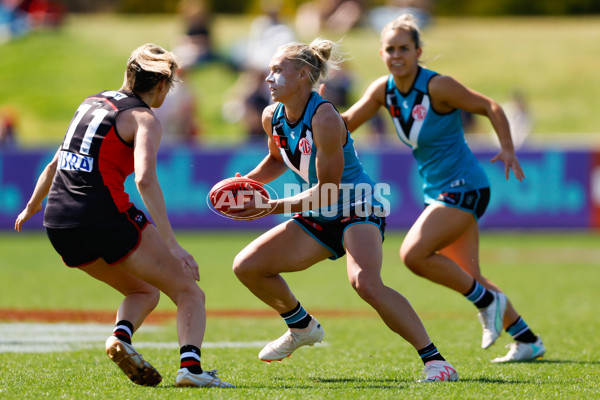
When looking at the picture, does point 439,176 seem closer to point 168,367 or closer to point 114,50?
point 168,367

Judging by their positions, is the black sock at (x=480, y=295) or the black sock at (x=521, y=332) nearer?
the black sock at (x=480, y=295)

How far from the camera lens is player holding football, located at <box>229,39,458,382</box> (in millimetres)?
5070

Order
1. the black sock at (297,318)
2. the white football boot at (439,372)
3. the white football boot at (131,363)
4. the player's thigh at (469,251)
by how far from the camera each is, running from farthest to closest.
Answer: the player's thigh at (469,251), the black sock at (297,318), the white football boot at (439,372), the white football boot at (131,363)

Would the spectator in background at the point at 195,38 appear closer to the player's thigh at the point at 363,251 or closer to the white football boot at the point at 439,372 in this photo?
the player's thigh at the point at 363,251

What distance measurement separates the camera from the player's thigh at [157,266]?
4848 millimetres

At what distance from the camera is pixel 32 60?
28891 mm

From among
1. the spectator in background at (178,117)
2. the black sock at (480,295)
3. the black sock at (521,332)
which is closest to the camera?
the black sock at (480,295)

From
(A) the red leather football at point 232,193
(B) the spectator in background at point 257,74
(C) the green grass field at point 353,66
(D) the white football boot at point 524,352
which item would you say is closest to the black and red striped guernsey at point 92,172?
(A) the red leather football at point 232,193

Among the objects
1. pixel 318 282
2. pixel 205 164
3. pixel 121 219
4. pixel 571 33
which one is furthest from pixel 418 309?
pixel 571 33

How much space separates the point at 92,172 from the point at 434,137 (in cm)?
254

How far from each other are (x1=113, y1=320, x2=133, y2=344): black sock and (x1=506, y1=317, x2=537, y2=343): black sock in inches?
110

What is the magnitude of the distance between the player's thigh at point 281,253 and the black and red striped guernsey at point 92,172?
0.85 metres

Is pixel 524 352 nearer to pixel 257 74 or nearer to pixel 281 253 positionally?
pixel 281 253

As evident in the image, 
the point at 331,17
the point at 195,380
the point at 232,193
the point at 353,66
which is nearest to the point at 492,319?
the point at 232,193
